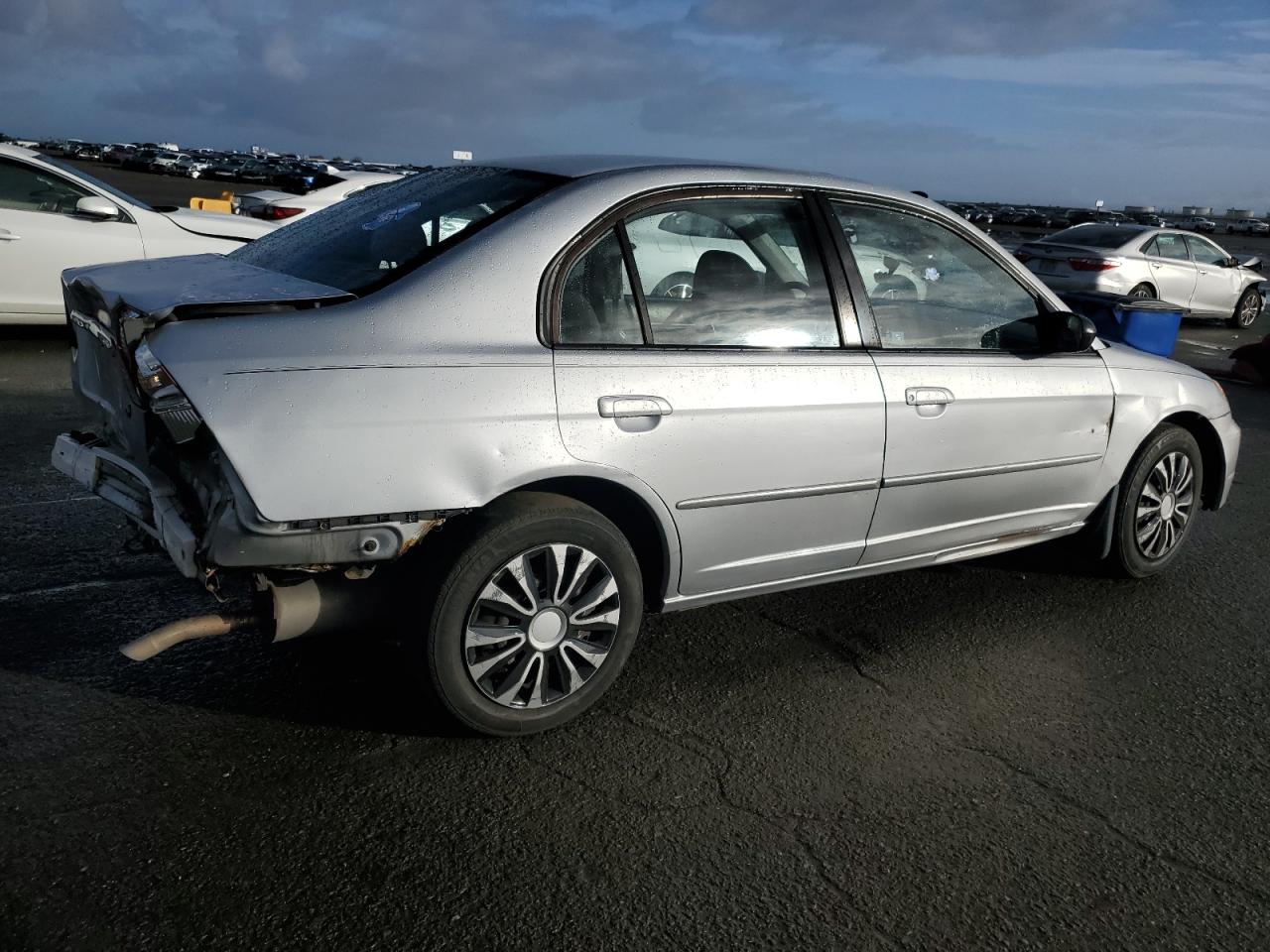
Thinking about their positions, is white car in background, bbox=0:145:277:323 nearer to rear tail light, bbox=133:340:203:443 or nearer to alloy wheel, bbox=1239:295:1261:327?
rear tail light, bbox=133:340:203:443

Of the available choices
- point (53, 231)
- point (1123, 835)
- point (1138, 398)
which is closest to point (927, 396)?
point (1138, 398)

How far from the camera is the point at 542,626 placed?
3234mm

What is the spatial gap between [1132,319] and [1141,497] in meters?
4.94

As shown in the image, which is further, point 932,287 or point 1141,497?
point 1141,497

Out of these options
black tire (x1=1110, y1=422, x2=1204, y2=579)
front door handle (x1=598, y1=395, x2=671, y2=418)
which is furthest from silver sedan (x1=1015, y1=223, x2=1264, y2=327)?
front door handle (x1=598, y1=395, x2=671, y2=418)

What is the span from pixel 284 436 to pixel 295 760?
0.95 m

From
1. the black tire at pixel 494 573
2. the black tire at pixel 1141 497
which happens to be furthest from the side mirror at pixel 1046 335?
the black tire at pixel 494 573

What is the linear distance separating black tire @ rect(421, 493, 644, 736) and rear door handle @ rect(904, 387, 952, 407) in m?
1.18

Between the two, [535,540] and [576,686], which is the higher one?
[535,540]

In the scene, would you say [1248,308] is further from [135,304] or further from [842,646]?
[135,304]

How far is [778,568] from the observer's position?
377 cm

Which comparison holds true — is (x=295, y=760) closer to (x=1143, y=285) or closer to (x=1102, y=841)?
(x=1102, y=841)

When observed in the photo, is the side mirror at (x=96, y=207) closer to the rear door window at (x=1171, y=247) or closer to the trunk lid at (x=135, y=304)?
the trunk lid at (x=135, y=304)

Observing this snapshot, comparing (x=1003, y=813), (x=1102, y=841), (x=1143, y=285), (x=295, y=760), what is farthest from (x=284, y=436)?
(x=1143, y=285)
